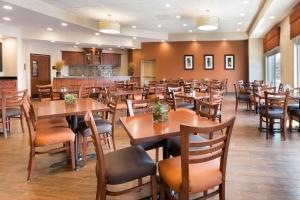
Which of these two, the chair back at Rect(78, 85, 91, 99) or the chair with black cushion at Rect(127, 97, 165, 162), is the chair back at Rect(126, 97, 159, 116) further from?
the chair back at Rect(78, 85, 91, 99)

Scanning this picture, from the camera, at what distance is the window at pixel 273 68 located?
11.8 meters

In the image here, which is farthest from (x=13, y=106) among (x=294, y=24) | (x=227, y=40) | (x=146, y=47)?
(x=227, y=40)

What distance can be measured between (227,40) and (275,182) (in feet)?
43.3

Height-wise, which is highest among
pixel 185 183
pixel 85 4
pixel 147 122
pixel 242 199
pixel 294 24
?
pixel 85 4

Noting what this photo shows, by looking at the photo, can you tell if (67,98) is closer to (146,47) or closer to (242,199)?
(242,199)

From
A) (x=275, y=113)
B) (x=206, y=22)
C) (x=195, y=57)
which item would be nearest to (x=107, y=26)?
(x=206, y=22)

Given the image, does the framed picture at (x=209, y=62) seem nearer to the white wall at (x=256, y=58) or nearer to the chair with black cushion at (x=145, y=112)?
the white wall at (x=256, y=58)

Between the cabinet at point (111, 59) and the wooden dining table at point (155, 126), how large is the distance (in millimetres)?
13663

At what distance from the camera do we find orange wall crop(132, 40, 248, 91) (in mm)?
15523

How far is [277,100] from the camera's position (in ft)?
17.1

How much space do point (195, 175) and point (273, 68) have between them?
12375 millimetres

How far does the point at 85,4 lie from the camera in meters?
8.35

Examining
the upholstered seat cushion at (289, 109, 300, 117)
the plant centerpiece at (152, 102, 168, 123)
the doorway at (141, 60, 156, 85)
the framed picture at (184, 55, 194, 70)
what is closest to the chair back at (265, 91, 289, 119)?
the upholstered seat cushion at (289, 109, 300, 117)

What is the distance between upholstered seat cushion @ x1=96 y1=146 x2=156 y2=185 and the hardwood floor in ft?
2.19
